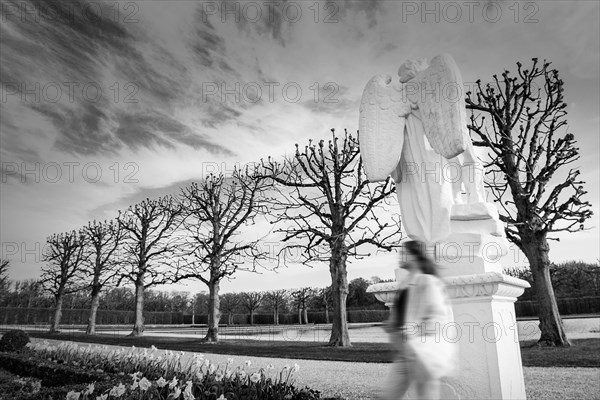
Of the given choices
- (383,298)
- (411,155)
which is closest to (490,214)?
(411,155)

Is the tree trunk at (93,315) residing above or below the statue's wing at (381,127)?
below

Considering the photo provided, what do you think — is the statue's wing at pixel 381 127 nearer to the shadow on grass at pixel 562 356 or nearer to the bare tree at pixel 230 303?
the shadow on grass at pixel 562 356

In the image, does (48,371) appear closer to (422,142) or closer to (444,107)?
Answer: (422,142)

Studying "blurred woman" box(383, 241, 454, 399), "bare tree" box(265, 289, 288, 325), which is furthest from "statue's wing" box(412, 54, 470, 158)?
"bare tree" box(265, 289, 288, 325)

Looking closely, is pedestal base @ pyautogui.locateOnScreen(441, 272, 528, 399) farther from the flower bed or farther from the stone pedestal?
the flower bed

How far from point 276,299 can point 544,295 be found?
39877mm

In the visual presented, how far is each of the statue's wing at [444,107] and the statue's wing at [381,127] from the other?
0.34 meters

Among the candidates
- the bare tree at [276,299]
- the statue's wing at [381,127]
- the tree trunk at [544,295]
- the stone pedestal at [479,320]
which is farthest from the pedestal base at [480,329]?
the bare tree at [276,299]

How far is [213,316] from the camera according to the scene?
18.8 m

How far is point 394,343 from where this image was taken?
9.81ft

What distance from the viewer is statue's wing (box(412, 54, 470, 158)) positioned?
3725mm

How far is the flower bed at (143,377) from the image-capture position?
440cm

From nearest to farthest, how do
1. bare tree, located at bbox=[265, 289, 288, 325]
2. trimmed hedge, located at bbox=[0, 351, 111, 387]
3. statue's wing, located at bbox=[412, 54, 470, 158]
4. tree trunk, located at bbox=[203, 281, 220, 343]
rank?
1. statue's wing, located at bbox=[412, 54, 470, 158]
2. trimmed hedge, located at bbox=[0, 351, 111, 387]
3. tree trunk, located at bbox=[203, 281, 220, 343]
4. bare tree, located at bbox=[265, 289, 288, 325]

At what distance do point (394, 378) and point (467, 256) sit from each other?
1.62 meters
